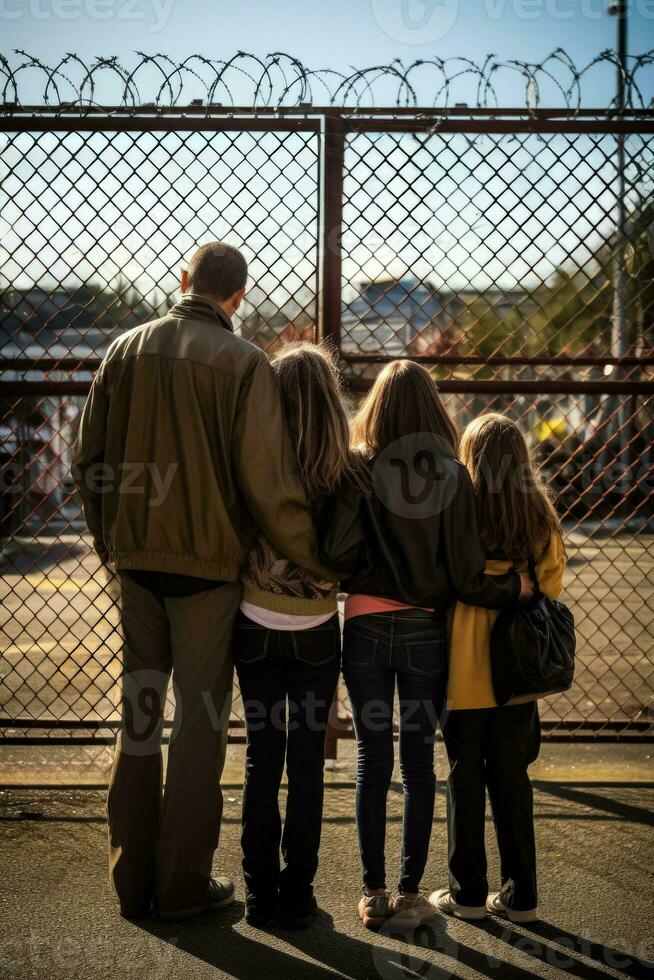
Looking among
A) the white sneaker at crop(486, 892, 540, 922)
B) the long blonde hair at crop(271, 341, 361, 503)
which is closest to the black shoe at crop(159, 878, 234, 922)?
the white sneaker at crop(486, 892, 540, 922)

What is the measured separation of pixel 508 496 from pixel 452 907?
4.63 ft

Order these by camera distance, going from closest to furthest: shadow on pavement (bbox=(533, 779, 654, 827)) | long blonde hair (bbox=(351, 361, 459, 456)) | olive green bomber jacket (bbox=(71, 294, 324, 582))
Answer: olive green bomber jacket (bbox=(71, 294, 324, 582)) → long blonde hair (bbox=(351, 361, 459, 456)) → shadow on pavement (bbox=(533, 779, 654, 827))

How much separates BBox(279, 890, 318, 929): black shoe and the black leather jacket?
1048mm

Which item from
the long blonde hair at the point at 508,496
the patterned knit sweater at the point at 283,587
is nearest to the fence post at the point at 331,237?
the long blonde hair at the point at 508,496

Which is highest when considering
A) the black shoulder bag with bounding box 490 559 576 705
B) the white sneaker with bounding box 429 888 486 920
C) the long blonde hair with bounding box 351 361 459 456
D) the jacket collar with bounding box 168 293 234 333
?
the jacket collar with bounding box 168 293 234 333

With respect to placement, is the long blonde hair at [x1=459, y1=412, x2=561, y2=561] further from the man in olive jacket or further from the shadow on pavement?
the shadow on pavement

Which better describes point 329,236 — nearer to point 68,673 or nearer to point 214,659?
point 214,659

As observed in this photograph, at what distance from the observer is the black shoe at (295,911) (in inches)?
109

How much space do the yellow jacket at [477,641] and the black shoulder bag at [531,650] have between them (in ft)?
0.12

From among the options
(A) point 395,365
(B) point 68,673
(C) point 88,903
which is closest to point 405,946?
(C) point 88,903

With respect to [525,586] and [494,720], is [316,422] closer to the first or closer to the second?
[525,586]

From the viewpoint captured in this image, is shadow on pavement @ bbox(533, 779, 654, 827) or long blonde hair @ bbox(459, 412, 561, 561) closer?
long blonde hair @ bbox(459, 412, 561, 561)

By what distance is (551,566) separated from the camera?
288 cm

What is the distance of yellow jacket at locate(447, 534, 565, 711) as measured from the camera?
2789mm
